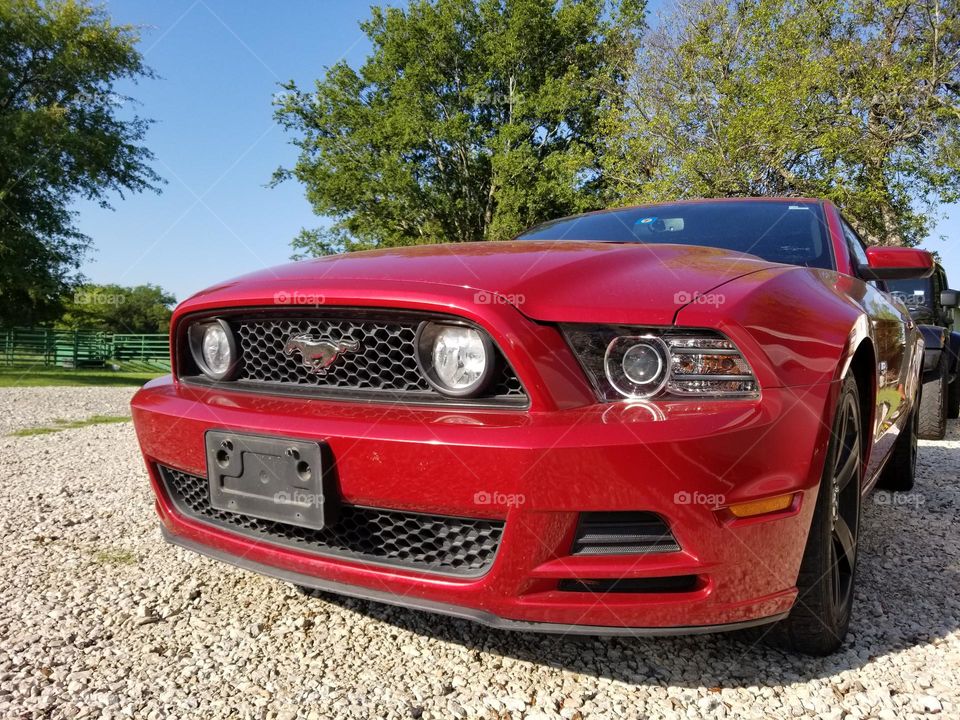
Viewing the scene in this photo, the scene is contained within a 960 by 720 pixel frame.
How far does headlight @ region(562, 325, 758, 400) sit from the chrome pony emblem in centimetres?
60

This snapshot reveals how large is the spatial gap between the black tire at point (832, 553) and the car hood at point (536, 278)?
19.6 inches

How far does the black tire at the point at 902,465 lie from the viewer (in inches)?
149

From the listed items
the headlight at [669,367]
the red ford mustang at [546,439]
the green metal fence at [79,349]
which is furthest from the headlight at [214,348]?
the green metal fence at [79,349]

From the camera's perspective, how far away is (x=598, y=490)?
139cm

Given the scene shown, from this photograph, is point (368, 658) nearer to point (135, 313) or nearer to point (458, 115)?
point (458, 115)

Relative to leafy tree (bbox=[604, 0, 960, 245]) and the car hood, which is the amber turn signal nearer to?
the car hood

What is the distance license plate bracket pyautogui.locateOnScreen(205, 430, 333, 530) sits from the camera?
1.61m

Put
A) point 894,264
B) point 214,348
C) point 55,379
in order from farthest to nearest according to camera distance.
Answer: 1. point 55,379
2. point 894,264
3. point 214,348

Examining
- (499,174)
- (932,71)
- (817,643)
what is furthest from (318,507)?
(499,174)

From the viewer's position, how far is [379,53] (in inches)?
978

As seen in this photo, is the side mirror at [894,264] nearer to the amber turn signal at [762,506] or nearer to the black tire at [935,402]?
the amber turn signal at [762,506]

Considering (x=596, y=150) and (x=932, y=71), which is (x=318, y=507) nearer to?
(x=932, y=71)

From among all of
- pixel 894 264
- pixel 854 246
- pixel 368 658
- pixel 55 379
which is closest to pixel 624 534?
pixel 368 658

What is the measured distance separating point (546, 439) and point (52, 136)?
1993cm
